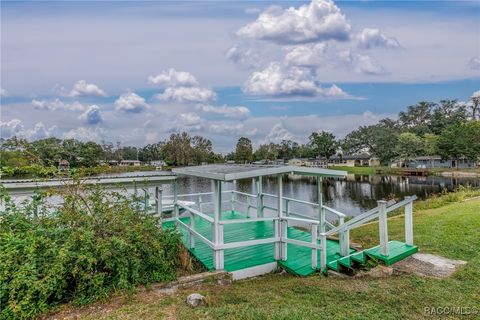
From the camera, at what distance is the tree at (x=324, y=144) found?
75.3 metres

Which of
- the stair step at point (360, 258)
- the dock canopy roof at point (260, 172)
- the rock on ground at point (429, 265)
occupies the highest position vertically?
the dock canopy roof at point (260, 172)

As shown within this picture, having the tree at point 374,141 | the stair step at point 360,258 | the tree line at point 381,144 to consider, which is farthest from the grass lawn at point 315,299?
the tree at point 374,141

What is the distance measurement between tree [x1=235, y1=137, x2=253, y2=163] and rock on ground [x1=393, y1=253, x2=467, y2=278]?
63015 millimetres

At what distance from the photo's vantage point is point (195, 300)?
13.2 feet

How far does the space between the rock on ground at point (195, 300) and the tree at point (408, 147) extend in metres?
61.7

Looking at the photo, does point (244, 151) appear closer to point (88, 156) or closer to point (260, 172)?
point (88, 156)

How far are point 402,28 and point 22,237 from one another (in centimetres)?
1560

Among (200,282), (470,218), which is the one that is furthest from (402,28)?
(200,282)

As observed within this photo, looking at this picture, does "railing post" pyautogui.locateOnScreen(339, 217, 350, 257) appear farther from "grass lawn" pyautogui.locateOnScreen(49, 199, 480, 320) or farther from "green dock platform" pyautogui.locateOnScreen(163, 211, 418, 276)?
"grass lawn" pyautogui.locateOnScreen(49, 199, 480, 320)

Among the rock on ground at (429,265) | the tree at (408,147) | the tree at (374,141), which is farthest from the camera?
the tree at (374,141)

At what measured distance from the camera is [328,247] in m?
6.57

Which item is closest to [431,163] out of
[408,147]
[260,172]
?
[408,147]

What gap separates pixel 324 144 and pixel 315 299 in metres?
Result: 74.0

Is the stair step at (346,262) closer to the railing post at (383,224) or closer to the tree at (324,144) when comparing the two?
the railing post at (383,224)
